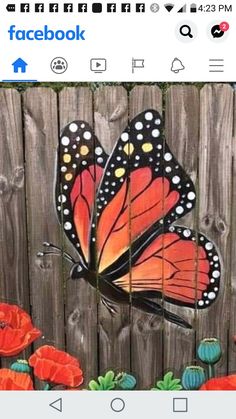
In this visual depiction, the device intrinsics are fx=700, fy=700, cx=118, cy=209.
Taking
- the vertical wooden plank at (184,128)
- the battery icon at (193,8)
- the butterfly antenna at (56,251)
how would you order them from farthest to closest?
the butterfly antenna at (56,251)
the vertical wooden plank at (184,128)
the battery icon at (193,8)

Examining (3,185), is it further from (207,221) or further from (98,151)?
(207,221)

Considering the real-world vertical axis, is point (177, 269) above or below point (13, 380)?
above

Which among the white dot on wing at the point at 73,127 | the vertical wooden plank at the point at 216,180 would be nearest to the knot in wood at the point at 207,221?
the vertical wooden plank at the point at 216,180

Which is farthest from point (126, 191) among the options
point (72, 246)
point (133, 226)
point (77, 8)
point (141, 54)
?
point (77, 8)

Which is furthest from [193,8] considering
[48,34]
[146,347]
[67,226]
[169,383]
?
[169,383]

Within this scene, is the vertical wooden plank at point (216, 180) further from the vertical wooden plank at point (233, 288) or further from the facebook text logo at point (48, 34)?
the facebook text logo at point (48, 34)
